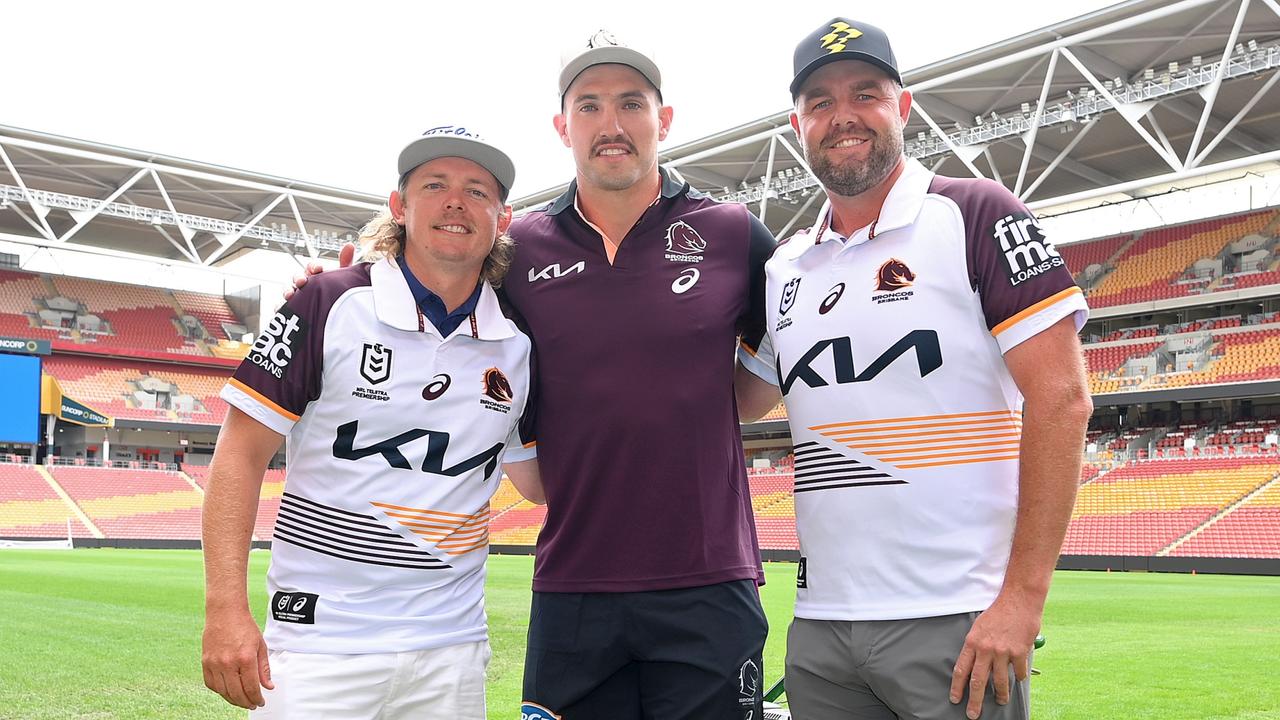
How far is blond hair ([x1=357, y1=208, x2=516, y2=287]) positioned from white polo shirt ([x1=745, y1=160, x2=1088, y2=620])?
109 cm

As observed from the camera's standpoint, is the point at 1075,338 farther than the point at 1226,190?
No

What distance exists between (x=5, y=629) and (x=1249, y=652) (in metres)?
12.3

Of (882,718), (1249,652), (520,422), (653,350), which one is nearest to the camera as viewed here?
(882,718)

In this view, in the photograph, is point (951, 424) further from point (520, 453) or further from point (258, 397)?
point (258, 397)

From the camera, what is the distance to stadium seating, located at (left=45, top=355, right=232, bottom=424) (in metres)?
45.1

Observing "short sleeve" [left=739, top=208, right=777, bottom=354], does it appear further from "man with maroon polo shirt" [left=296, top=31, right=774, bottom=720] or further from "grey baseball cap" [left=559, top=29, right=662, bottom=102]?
"grey baseball cap" [left=559, top=29, right=662, bottom=102]

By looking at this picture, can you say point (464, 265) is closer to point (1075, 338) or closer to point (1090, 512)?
point (1075, 338)

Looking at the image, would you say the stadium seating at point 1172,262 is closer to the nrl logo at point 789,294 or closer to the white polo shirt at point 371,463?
the nrl logo at point 789,294

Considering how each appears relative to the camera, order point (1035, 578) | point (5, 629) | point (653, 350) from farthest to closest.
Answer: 1. point (5, 629)
2. point (653, 350)
3. point (1035, 578)

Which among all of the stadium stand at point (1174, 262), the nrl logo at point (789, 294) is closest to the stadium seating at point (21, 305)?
the stadium stand at point (1174, 262)

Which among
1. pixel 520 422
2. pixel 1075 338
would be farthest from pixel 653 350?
pixel 1075 338

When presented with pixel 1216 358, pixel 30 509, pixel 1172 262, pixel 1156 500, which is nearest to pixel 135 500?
pixel 30 509

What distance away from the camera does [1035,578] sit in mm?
2541

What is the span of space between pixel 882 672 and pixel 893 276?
1.07 m
